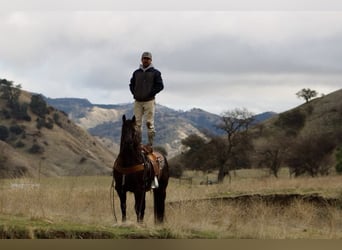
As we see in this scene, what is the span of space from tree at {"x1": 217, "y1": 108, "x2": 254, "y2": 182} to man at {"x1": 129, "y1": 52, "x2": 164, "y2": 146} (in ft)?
164

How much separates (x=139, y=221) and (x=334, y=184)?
54.5ft

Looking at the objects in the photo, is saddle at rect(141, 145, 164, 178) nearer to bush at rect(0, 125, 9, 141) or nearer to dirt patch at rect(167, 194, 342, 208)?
dirt patch at rect(167, 194, 342, 208)

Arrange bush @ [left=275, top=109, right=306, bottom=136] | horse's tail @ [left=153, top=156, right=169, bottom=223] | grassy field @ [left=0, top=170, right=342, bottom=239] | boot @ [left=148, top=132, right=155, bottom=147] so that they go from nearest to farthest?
grassy field @ [left=0, top=170, right=342, bottom=239] → boot @ [left=148, top=132, right=155, bottom=147] → horse's tail @ [left=153, top=156, right=169, bottom=223] → bush @ [left=275, top=109, right=306, bottom=136]

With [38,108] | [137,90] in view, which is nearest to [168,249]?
[137,90]

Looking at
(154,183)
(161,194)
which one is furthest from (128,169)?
(161,194)

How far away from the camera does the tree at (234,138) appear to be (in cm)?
6700

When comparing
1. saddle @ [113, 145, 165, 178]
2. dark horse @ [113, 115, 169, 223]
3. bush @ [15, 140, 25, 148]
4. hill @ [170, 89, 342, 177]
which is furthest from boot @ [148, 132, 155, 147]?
bush @ [15, 140, 25, 148]

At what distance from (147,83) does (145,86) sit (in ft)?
0.29

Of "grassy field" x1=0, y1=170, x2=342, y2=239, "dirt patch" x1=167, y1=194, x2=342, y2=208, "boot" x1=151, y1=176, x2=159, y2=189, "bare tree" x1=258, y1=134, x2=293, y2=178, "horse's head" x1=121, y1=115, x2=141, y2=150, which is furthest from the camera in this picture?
"bare tree" x1=258, y1=134, x2=293, y2=178

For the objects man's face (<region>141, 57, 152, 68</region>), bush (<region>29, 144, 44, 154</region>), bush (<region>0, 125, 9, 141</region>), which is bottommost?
man's face (<region>141, 57, 152, 68</region>)

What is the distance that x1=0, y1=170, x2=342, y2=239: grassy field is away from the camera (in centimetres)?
1220

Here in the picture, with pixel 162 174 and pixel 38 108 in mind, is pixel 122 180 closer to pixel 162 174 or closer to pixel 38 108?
pixel 162 174

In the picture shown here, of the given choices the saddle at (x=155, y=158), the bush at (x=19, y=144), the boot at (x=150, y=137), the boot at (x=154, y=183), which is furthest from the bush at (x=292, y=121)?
the boot at (x=154, y=183)

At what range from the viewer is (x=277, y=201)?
83.7ft
